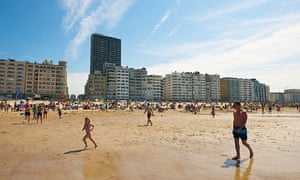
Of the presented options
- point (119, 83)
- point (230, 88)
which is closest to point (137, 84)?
point (119, 83)

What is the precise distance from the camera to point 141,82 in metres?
115

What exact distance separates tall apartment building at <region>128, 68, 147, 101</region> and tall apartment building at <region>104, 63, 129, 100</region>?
4.25 meters

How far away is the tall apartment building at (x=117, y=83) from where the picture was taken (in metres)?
104

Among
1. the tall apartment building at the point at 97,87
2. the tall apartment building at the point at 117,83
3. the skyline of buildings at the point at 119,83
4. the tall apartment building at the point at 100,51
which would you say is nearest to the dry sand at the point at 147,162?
the skyline of buildings at the point at 119,83

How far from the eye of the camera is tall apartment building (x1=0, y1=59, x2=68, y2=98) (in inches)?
3396

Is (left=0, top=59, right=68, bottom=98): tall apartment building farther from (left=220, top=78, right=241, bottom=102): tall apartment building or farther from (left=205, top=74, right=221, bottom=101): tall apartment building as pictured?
(left=220, top=78, right=241, bottom=102): tall apartment building

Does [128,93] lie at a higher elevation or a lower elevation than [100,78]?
lower

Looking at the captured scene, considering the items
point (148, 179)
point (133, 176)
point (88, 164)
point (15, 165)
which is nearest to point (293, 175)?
point (148, 179)

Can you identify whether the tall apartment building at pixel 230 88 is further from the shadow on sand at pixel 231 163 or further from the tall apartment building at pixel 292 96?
the shadow on sand at pixel 231 163

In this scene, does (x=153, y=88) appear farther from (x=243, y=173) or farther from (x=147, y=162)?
(x=243, y=173)

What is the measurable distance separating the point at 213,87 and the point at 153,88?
4616 cm

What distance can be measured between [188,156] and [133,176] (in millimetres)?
2543

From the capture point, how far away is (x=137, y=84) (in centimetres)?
11362

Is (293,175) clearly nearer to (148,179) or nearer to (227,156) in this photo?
(227,156)
